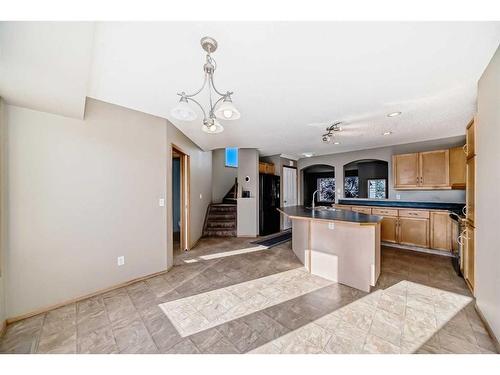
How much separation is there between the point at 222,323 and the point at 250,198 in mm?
3601

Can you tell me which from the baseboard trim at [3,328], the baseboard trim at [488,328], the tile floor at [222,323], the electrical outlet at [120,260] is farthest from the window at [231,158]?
the baseboard trim at [488,328]

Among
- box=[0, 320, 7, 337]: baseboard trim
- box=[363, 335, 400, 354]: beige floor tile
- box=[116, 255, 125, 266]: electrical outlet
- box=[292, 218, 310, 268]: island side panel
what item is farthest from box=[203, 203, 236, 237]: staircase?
box=[363, 335, 400, 354]: beige floor tile

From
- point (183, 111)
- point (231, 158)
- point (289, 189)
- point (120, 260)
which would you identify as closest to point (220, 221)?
point (289, 189)

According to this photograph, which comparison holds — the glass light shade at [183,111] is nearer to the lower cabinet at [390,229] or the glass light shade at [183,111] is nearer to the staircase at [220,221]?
the staircase at [220,221]

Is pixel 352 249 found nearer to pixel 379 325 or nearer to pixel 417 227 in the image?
pixel 379 325

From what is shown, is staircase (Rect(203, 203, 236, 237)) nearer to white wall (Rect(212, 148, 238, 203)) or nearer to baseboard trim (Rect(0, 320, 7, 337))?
white wall (Rect(212, 148, 238, 203))

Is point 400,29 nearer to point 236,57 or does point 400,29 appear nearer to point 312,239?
point 236,57

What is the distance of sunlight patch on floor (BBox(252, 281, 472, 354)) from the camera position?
1.46 metres

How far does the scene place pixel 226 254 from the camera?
3.72m

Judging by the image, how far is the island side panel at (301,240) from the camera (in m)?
3.00

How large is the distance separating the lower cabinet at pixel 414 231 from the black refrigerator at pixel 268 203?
2.94m

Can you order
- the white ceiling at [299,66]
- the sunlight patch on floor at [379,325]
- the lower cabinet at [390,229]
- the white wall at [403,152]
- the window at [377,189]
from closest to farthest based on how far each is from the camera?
1. the white ceiling at [299,66]
2. the sunlight patch on floor at [379,325]
3. the white wall at [403,152]
4. the lower cabinet at [390,229]
5. the window at [377,189]

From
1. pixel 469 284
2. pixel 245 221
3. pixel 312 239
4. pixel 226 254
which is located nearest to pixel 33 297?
pixel 226 254

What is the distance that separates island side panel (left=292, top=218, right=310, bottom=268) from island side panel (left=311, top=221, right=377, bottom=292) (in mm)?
274
